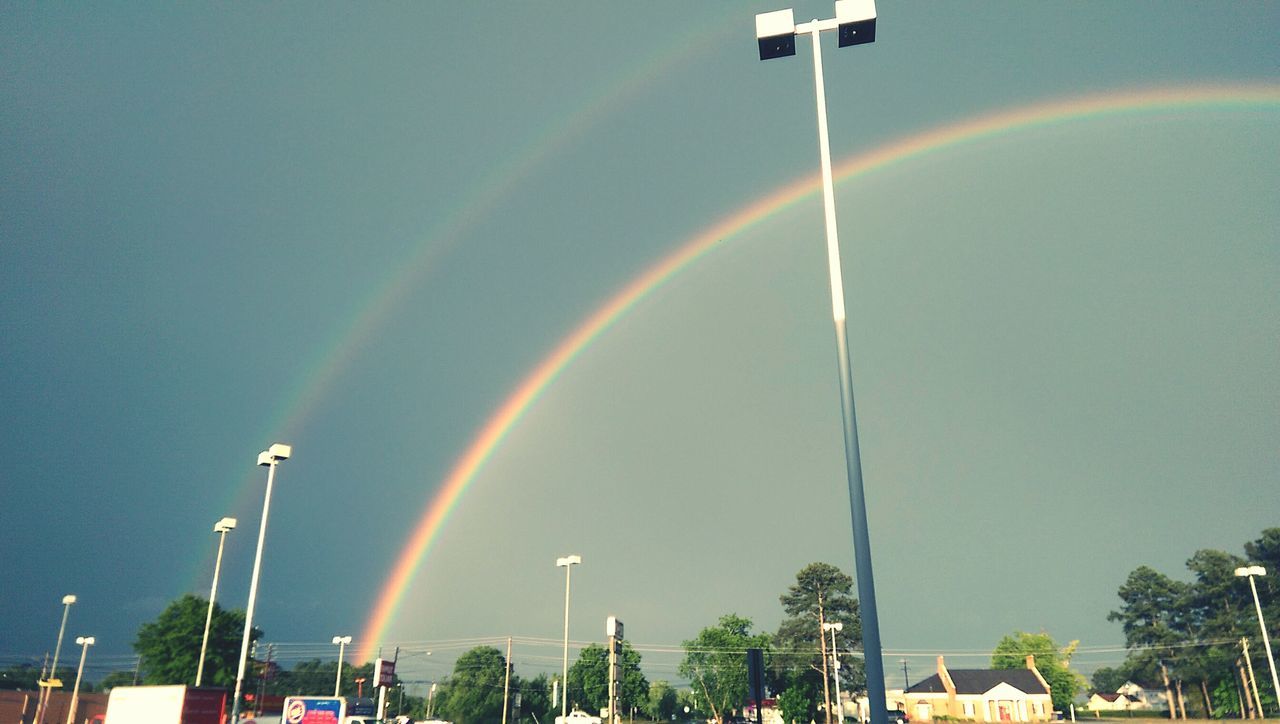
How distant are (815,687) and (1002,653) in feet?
242

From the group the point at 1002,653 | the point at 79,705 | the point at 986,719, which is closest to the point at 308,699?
the point at 79,705

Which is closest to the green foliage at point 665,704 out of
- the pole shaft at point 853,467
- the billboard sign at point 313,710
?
the billboard sign at point 313,710

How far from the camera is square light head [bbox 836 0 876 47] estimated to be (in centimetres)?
1270

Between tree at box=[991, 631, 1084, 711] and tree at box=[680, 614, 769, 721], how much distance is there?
57.7 m

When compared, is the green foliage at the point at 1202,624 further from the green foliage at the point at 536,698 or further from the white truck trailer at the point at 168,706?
the white truck trailer at the point at 168,706

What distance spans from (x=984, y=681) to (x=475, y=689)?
6555 cm

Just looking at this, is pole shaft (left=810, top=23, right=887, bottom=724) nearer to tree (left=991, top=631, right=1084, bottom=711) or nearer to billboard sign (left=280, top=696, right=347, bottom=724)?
billboard sign (left=280, top=696, right=347, bottom=724)

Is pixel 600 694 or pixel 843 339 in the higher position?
pixel 843 339

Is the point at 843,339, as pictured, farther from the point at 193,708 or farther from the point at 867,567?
the point at 193,708

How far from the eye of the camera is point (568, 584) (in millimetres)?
55156

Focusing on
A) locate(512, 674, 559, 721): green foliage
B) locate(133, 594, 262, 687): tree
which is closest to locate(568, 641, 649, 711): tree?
locate(512, 674, 559, 721): green foliage

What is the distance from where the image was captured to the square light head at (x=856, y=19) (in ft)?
41.7

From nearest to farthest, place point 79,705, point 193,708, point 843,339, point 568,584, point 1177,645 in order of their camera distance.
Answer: point 843,339, point 193,708, point 568,584, point 79,705, point 1177,645

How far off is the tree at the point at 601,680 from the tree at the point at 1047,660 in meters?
72.1
